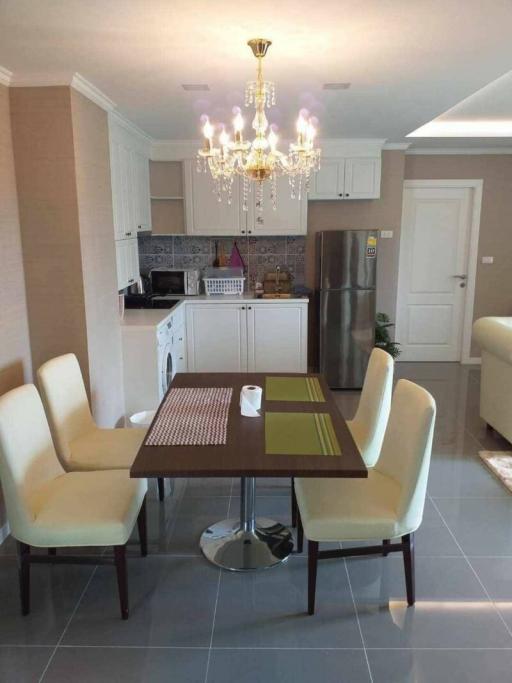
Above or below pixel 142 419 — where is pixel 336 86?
above

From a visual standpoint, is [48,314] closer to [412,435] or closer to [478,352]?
[412,435]

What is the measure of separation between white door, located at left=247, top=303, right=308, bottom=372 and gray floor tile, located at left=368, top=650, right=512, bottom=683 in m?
3.26

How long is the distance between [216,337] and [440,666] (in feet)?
11.5

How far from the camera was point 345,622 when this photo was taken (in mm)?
2186

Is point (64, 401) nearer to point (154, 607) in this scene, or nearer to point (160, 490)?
point (160, 490)

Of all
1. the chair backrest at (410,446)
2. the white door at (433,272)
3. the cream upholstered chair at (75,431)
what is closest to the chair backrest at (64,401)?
the cream upholstered chair at (75,431)

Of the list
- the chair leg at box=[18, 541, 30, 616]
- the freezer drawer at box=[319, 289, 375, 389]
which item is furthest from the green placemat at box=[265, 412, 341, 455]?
the freezer drawer at box=[319, 289, 375, 389]

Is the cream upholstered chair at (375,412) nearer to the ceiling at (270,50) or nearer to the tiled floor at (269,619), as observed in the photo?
the tiled floor at (269,619)

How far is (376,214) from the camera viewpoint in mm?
5484

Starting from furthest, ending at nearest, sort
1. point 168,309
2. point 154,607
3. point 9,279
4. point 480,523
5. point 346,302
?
point 346,302, point 168,309, point 480,523, point 9,279, point 154,607

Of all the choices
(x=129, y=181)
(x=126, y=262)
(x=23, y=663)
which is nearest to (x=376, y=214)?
(x=129, y=181)

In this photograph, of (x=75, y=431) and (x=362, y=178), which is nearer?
(x=75, y=431)

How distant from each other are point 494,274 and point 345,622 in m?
4.80

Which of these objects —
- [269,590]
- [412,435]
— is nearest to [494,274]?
[412,435]
